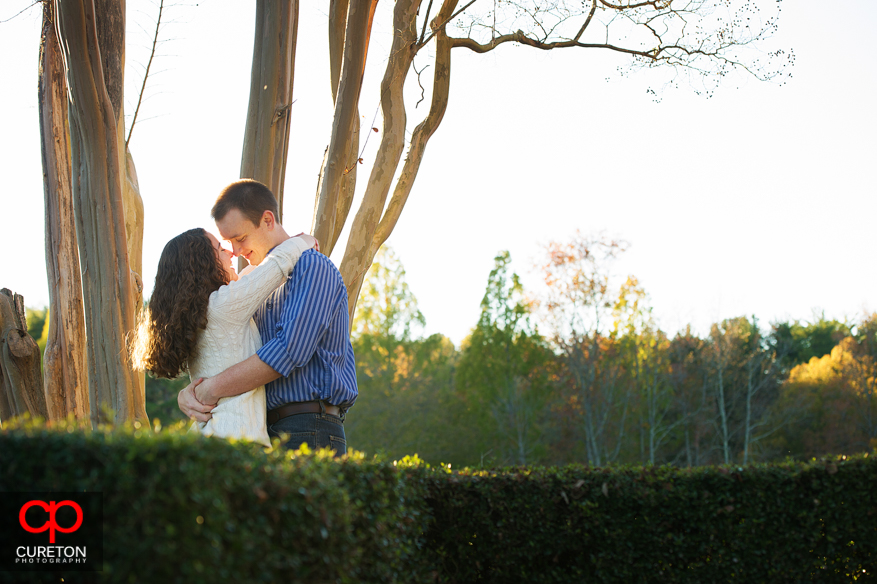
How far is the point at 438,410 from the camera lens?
3064cm

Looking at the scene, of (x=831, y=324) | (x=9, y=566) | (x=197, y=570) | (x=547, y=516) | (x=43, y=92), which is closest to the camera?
(x=197, y=570)

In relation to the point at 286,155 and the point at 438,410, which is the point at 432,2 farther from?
the point at 438,410

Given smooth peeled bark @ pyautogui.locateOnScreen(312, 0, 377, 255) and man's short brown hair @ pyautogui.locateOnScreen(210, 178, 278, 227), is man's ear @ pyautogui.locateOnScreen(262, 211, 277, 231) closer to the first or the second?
man's short brown hair @ pyautogui.locateOnScreen(210, 178, 278, 227)

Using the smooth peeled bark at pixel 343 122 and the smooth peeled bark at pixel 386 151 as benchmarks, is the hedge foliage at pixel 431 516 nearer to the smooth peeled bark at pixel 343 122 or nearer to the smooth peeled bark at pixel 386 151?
the smooth peeled bark at pixel 386 151

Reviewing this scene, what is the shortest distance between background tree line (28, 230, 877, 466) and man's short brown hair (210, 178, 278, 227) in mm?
26454

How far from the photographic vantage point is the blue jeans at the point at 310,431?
298cm

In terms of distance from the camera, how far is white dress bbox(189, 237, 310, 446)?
294 cm

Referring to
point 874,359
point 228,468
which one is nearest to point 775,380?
point 874,359

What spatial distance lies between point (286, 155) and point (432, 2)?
5.97 ft

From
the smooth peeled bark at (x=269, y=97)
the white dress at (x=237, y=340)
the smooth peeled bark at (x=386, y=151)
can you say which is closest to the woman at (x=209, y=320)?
the white dress at (x=237, y=340)

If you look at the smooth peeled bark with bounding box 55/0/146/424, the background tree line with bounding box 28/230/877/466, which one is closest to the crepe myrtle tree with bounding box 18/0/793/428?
the smooth peeled bark with bounding box 55/0/146/424

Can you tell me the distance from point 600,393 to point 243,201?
28.1 metres
